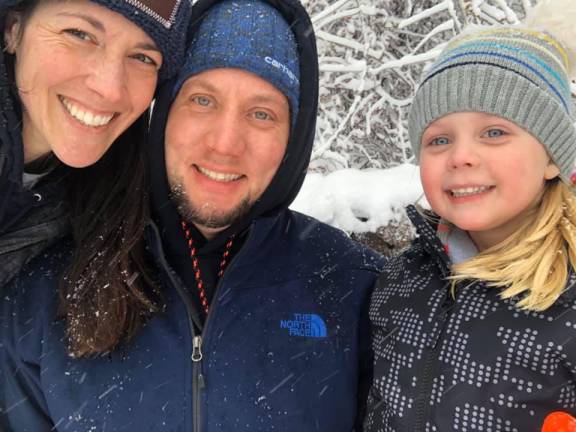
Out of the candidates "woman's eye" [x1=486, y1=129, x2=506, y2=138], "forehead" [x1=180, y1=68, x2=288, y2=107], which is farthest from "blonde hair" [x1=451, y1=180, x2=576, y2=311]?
"forehead" [x1=180, y1=68, x2=288, y2=107]

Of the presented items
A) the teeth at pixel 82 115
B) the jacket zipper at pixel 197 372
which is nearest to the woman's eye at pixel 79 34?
the teeth at pixel 82 115

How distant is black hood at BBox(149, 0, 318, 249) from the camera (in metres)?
2.08

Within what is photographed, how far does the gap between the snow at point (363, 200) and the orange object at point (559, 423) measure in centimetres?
269

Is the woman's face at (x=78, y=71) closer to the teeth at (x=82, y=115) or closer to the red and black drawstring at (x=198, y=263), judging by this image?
the teeth at (x=82, y=115)

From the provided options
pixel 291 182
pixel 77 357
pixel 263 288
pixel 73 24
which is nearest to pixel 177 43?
pixel 73 24

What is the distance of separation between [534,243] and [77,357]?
5.23 ft

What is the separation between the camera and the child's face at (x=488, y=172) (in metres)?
1.75

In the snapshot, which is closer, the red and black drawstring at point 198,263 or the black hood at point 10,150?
the black hood at point 10,150

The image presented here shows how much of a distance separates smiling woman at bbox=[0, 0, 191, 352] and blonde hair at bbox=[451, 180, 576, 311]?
1.19 m

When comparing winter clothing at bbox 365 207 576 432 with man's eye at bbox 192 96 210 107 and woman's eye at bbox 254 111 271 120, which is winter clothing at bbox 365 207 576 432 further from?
man's eye at bbox 192 96 210 107

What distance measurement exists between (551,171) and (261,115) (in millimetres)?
1116

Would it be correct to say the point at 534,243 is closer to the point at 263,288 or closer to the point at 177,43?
the point at 263,288

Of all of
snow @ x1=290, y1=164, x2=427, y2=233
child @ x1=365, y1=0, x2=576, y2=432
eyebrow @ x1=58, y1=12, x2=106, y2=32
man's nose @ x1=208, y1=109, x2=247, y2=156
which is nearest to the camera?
child @ x1=365, y1=0, x2=576, y2=432

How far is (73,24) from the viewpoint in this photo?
5.48 ft
